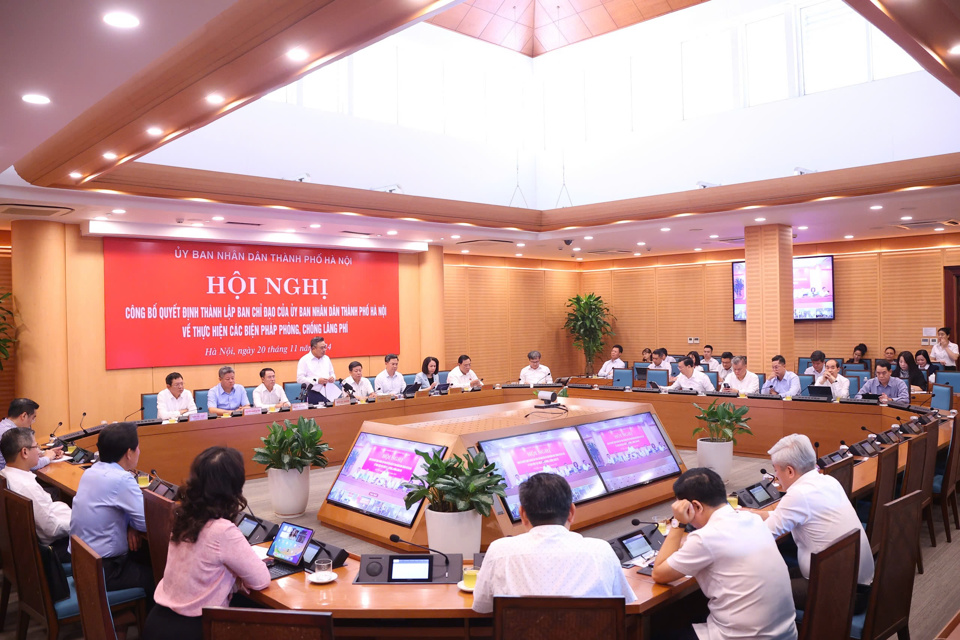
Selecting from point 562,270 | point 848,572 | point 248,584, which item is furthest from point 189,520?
point 562,270

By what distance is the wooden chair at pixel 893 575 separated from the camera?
283cm

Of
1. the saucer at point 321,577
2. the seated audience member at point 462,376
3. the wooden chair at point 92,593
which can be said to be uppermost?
the seated audience member at point 462,376

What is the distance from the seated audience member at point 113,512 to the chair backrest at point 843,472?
12.2 feet

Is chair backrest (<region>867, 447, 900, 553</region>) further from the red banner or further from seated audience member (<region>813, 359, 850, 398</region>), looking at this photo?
the red banner

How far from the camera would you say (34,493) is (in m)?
3.76

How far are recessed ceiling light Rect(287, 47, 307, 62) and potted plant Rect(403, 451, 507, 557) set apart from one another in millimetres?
2316

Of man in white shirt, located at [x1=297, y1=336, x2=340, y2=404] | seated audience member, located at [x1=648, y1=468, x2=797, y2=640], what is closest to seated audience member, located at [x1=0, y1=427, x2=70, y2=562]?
seated audience member, located at [x1=648, y1=468, x2=797, y2=640]

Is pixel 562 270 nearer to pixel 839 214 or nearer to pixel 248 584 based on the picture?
pixel 839 214

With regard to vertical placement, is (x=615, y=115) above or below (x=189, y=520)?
above

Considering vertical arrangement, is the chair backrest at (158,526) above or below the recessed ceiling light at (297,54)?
below

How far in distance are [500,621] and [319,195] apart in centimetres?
666

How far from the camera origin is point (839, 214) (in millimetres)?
9242

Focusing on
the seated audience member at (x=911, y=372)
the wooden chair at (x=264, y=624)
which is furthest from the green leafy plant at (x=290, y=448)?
the seated audience member at (x=911, y=372)

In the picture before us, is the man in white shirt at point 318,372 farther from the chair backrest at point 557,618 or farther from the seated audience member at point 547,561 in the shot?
the chair backrest at point 557,618
